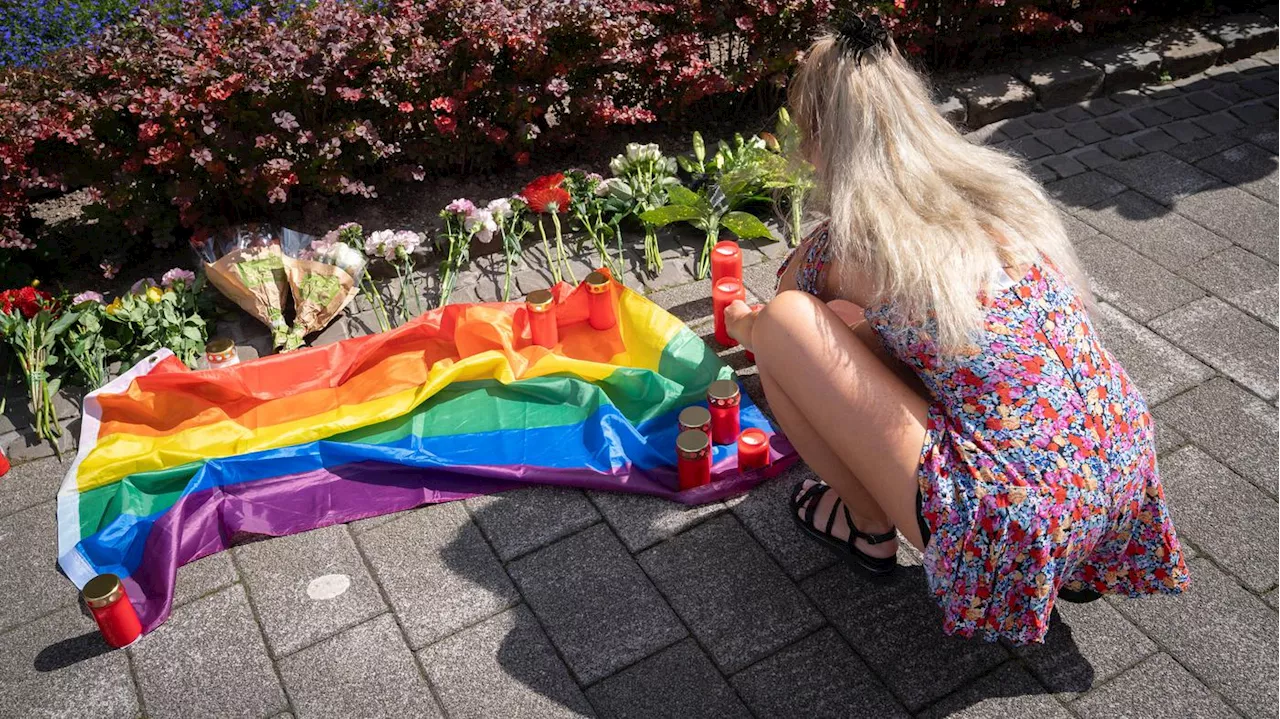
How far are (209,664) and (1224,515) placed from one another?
280 centimetres

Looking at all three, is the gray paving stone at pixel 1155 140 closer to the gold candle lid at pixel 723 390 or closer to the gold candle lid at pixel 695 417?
the gold candle lid at pixel 723 390

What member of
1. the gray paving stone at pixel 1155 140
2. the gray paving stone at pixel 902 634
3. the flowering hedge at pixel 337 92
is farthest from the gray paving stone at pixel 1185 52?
the gray paving stone at pixel 902 634

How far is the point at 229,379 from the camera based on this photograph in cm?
337

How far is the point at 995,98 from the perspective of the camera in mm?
5102

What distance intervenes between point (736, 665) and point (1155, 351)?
2005 millimetres

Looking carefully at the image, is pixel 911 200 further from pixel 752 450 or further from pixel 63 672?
pixel 63 672

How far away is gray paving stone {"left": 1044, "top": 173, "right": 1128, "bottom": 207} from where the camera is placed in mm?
4504

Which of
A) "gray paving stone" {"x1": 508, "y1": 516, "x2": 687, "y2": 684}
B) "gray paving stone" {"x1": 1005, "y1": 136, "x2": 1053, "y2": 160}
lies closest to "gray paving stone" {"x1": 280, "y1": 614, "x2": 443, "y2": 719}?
"gray paving stone" {"x1": 508, "y1": 516, "x2": 687, "y2": 684}

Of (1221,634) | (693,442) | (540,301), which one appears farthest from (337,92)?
(1221,634)

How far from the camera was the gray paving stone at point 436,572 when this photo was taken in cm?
276

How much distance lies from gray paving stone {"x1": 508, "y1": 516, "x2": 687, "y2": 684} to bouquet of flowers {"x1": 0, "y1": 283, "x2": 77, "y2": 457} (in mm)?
1726

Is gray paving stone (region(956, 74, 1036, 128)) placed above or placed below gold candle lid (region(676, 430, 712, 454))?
above

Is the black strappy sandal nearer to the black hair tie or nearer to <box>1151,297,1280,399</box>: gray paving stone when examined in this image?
the black hair tie

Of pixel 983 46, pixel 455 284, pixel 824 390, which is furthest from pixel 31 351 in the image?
pixel 983 46
